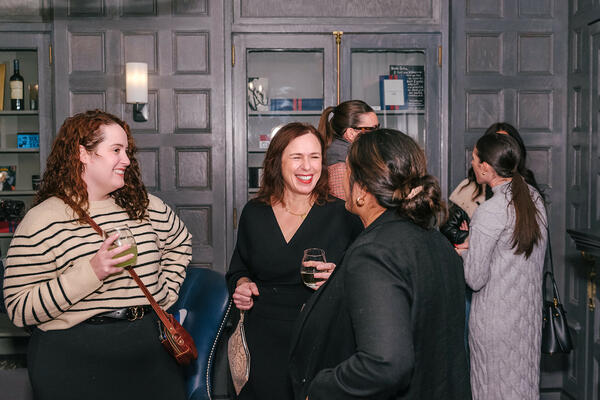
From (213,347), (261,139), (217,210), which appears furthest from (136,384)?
(261,139)

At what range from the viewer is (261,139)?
13.2ft

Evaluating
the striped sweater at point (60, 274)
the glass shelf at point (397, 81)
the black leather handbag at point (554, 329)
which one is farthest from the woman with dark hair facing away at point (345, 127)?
the striped sweater at point (60, 274)

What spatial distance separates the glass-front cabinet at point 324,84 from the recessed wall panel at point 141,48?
1.72 feet

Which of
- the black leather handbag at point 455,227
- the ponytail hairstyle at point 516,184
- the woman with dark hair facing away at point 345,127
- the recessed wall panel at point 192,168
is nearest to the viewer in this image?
the ponytail hairstyle at point 516,184

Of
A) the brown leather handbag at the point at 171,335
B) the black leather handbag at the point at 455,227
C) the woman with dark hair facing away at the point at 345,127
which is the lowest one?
the brown leather handbag at the point at 171,335

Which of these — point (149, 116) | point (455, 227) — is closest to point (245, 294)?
point (455, 227)

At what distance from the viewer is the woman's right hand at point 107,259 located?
5.92 feet

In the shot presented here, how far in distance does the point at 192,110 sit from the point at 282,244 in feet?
6.37

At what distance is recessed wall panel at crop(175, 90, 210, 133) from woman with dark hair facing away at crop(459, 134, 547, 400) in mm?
1841

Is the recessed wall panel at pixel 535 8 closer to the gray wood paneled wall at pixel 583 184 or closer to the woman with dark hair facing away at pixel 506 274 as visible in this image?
the gray wood paneled wall at pixel 583 184

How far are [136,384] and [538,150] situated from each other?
10.1 ft

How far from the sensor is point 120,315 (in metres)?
1.95

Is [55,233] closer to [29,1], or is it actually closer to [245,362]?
[245,362]

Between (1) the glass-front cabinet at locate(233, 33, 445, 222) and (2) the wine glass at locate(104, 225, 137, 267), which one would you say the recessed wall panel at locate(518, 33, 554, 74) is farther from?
(2) the wine glass at locate(104, 225, 137, 267)
